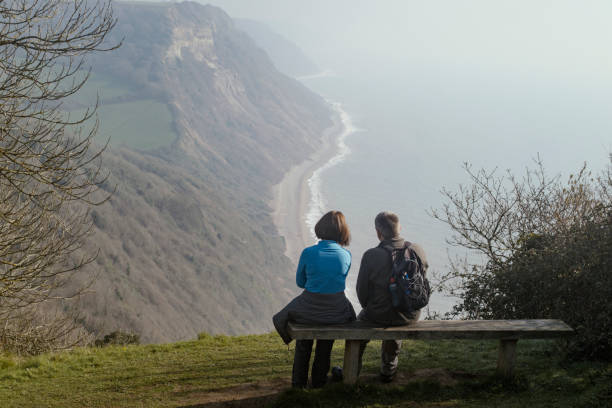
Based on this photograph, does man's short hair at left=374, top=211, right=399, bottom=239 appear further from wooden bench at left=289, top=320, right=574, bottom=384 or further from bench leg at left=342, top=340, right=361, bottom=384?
bench leg at left=342, top=340, right=361, bottom=384

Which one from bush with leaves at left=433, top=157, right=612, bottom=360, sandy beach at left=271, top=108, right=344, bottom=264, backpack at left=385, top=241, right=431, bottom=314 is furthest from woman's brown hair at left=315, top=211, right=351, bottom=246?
sandy beach at left=271, top=108, right=344, bottom=264

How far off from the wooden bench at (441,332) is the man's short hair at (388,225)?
101 cm

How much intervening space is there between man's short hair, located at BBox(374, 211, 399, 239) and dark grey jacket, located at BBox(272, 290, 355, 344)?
860 millimetres

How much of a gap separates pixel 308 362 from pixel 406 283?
4.76 feet

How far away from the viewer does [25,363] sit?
7984 mm

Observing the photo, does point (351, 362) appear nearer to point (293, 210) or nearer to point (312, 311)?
point (312, 311)

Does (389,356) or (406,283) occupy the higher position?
(406,283)

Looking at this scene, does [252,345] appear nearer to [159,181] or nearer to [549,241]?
[549,241]

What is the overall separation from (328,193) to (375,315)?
163004 mm

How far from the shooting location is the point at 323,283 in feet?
18.7

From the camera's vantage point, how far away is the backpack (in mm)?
5523

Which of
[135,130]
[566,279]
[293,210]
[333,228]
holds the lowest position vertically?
[566,279]

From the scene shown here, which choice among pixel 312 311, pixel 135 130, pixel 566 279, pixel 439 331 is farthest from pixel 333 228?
pixel 135 130

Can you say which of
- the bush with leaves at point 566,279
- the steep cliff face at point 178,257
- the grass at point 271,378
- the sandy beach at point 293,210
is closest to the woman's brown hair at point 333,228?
the grass at point 271,378
